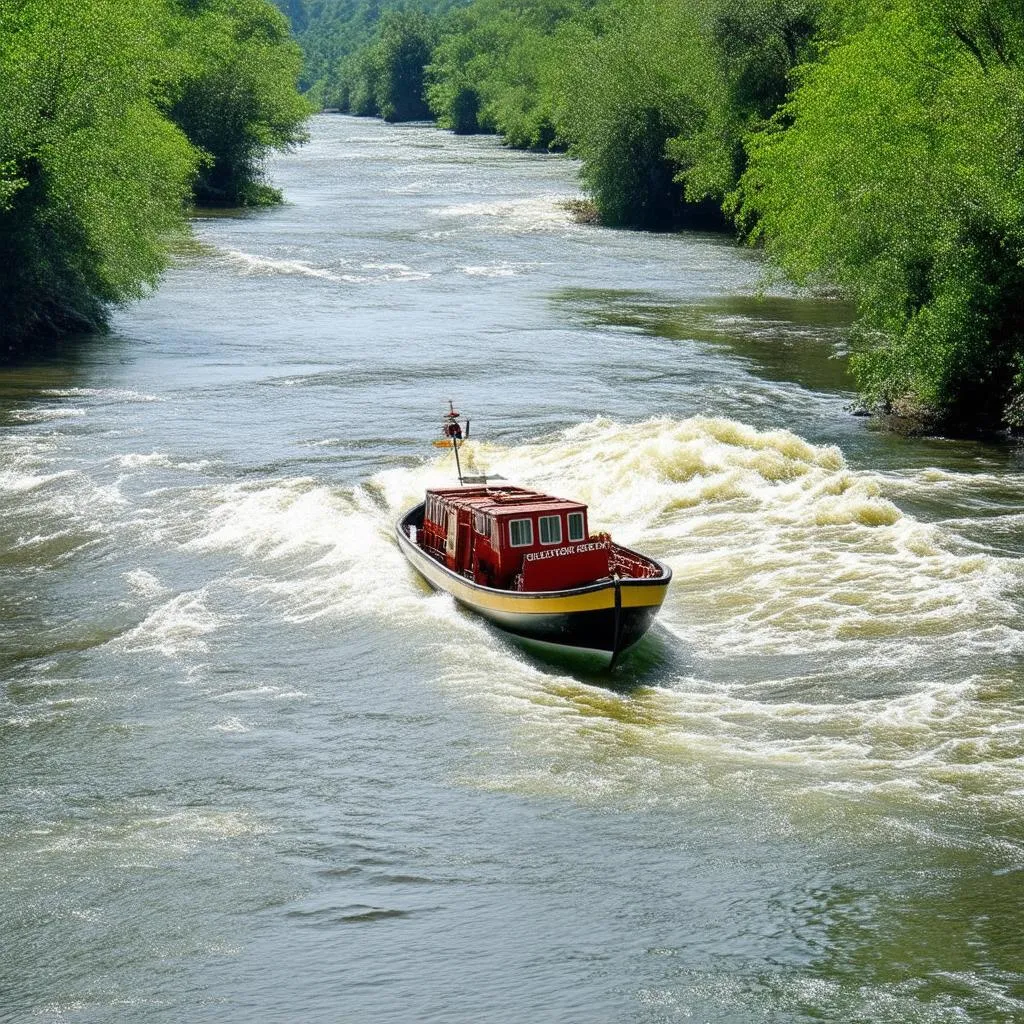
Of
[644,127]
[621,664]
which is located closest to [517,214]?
[644,127]

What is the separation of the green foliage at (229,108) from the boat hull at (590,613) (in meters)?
61.3

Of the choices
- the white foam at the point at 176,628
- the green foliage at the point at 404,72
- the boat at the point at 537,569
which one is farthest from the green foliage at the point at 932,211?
the green foliage at the point at 404,72

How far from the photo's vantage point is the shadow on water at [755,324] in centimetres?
4084

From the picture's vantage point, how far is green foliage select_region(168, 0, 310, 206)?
82.6 metres

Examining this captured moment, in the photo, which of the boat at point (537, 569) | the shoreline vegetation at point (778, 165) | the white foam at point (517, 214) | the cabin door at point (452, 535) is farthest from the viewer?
the white foam at point (517, 214)

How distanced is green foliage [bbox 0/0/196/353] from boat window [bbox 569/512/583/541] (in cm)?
2197

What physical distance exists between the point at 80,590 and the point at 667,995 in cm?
1444

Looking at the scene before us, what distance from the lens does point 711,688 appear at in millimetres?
20609

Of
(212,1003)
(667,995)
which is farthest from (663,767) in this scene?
(212,1003)

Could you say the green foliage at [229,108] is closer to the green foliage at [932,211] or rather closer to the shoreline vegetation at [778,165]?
the shoreline vegetation at [778,165]

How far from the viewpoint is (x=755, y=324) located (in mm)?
47062

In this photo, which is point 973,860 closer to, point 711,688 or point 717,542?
point 711,688

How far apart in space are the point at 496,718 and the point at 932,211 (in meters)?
18.2

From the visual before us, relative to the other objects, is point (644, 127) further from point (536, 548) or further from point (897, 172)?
point (536, 548)
